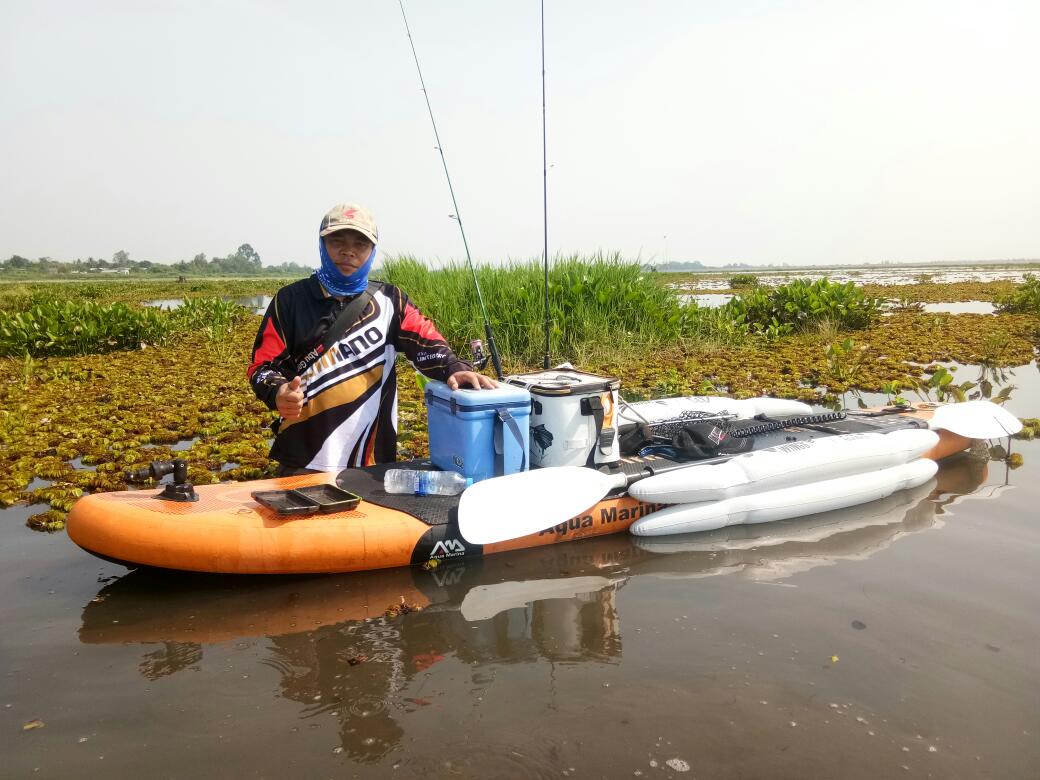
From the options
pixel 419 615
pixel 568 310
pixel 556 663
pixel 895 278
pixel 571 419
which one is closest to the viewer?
pixel 556 663

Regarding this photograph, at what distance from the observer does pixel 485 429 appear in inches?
150

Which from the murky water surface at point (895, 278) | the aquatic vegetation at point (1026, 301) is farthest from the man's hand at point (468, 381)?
the murky water surface at point (895, 278)

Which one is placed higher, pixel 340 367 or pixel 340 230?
pixel 340 230

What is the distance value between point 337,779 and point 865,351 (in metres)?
8.55

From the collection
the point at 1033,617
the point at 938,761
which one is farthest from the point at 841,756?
the point at 1033,617

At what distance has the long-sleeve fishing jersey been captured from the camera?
3.74m

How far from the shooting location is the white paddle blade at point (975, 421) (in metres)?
5.10

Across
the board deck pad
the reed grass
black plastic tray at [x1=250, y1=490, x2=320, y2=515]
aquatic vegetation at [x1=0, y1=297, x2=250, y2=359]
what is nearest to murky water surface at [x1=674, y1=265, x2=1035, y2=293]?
the reed grass

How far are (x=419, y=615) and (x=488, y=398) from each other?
42.6 inches

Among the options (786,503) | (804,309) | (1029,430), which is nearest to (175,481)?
(786,503)

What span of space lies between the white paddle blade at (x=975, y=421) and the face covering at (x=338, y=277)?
3930 millimetres

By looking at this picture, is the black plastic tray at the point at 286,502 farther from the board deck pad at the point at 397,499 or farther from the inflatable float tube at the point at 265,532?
the board deck pad at the point at 397,499

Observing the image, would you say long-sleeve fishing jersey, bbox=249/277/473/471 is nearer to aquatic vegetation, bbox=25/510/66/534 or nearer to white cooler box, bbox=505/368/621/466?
white cooler box, bbox=505/368/621/466

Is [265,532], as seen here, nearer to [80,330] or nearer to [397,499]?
[397,499]
